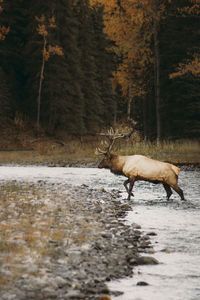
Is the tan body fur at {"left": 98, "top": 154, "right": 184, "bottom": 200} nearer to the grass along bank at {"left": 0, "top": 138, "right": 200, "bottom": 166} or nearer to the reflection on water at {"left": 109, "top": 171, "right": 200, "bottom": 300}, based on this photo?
the reflection on water at {"left": 109, "top": 171, "right": 200, "bottom": 300}

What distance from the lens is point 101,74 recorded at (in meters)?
50.1

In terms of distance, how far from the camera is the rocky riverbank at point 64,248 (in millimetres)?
4477

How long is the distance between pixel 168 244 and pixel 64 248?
152cm

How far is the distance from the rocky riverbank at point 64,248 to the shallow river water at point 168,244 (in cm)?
19

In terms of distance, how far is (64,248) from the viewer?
19.6 ft

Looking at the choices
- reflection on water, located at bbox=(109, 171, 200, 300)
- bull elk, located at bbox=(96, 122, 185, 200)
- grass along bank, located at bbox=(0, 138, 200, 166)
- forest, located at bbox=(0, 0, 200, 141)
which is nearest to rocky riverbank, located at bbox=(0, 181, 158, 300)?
reflection on water, located at bbox=(109, 171, 200, 300)

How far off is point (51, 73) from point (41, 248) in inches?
1206

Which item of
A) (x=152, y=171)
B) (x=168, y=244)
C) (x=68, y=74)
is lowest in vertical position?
(x=168, y=244)

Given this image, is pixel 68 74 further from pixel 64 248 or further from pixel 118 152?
pixel 64 248

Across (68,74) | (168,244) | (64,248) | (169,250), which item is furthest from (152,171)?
(68,74)

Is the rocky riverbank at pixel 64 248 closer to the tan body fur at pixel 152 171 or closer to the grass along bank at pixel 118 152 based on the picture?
the tan body fur at pixel 152 171

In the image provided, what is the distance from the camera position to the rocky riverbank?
4477 millimetres

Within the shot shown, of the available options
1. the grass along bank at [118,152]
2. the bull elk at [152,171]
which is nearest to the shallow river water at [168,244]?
the bull elk at [152,171]

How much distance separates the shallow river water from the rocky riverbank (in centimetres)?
19
